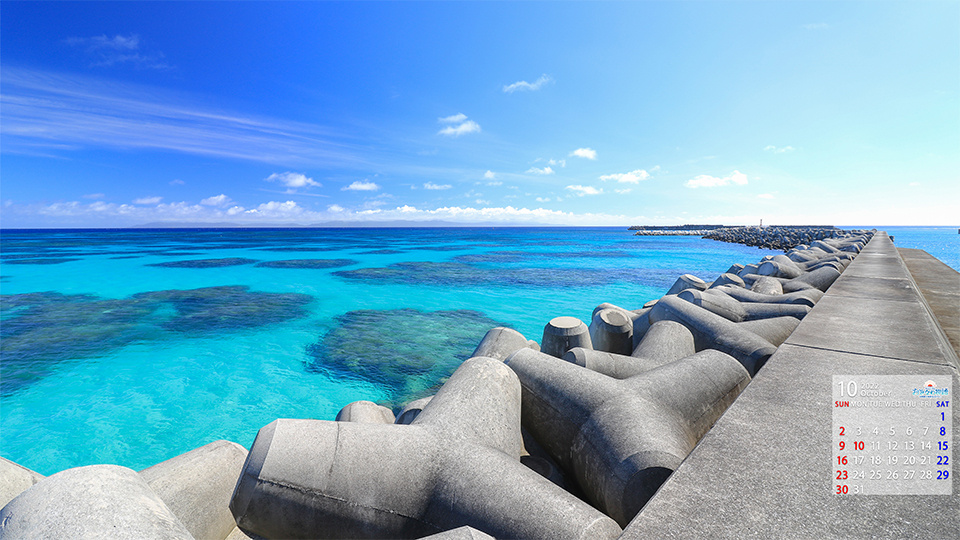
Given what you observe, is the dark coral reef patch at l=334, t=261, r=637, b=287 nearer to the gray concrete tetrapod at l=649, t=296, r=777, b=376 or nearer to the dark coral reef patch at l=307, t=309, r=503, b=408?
the dark coral reef patch at l=307, t=309, r=503, b=408

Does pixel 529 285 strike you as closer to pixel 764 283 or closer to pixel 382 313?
pixel 382 313

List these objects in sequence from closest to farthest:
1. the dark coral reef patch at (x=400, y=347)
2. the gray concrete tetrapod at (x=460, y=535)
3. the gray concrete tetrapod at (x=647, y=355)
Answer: the gray concrete tetrapod at (x=460, y=535)
the gray concrete tetrapod at (x=647, y=355)
the dark coral reef patch at (x=400, y=347)

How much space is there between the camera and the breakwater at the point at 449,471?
67.3 inches

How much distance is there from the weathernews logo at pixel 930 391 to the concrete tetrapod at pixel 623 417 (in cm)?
97

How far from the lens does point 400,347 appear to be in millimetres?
9414

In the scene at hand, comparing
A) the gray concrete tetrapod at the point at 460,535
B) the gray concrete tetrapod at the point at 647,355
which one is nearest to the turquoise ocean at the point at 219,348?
the gray concrete tetrapod at the point at 647,355

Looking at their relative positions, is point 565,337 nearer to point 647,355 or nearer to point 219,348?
point 647,355

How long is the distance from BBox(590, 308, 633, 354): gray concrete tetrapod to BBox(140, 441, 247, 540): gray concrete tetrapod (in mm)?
4682

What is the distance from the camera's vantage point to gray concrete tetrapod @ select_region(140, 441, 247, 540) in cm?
252

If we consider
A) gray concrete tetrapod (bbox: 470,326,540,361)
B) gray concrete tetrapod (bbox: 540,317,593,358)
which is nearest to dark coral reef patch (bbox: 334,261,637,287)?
gray concrete tetrapod (bbox: 470,326,540,361)

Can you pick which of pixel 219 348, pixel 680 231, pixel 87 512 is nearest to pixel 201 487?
pixel 87 512
